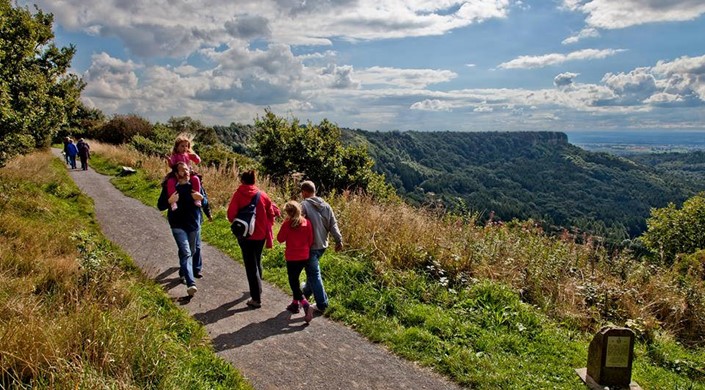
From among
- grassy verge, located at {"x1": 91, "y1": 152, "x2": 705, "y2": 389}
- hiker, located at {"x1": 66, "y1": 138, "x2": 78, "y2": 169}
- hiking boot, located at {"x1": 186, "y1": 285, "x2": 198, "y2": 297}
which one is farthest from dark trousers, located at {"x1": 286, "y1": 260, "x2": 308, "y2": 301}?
hiker, located at {"x1": 66, "y1": 138, "x2": 78, "y2": 169}

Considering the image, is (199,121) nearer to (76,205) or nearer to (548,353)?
(76,205)

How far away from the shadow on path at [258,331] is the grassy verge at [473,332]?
2.06 feet

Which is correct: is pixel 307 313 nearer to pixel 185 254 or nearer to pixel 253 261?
pixel 253 261

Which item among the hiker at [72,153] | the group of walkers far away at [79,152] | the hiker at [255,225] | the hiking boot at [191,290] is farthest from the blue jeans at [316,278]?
the hiker at [72,153]

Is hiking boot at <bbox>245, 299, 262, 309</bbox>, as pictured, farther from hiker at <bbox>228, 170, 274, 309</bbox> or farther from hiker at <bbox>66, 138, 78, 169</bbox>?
hiker at <bbox>66, 138, 78, 169</bbox>

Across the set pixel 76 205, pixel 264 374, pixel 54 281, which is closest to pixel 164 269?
pixel 54 281

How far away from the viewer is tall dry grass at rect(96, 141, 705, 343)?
267 inches

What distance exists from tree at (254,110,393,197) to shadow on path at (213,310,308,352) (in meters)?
13.6

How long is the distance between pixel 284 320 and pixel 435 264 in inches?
118

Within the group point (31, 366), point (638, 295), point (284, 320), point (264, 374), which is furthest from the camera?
point (638, 295)

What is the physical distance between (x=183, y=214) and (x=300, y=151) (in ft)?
45.2

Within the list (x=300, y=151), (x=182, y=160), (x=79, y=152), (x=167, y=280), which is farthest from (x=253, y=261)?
(x=79, y=152)

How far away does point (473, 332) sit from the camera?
5785 mm

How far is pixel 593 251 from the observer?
8.33 m
